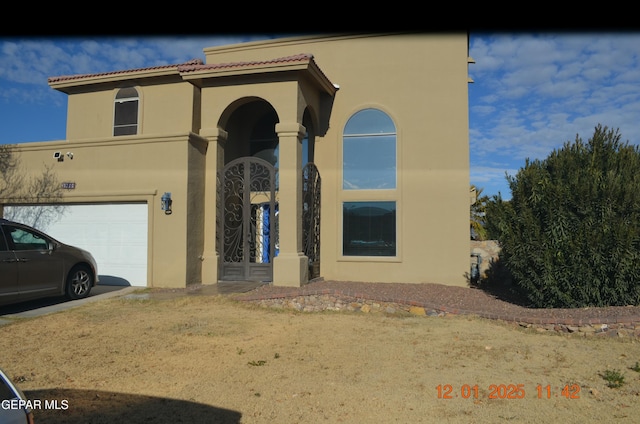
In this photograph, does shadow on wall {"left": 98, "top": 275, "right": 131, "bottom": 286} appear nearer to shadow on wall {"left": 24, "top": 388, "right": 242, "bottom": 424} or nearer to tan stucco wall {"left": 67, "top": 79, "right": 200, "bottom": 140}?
tan stucco wall {"left": 67, "top": 79, "right": 200, "bottom": 140}

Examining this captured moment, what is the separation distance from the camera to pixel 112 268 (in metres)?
12.2

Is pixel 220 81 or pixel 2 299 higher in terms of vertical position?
pixel 220 81

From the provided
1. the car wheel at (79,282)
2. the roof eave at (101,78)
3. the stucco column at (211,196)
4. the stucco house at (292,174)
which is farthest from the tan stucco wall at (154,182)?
the roof eave at (101,78)

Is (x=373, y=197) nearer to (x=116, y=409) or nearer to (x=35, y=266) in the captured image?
(x=35, y=266)

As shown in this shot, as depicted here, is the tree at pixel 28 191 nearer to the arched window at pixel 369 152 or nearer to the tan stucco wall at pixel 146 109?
the tan stucco wall at pixel 146 109

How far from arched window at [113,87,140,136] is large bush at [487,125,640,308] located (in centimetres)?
1051

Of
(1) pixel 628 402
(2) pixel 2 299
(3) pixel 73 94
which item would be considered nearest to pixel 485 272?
(1) pixel 628 402

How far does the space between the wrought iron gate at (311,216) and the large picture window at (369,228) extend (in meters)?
0.74

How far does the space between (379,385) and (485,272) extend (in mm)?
9367

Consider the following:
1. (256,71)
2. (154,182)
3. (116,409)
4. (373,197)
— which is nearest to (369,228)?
(373,197)

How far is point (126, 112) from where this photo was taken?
1421 centimetres

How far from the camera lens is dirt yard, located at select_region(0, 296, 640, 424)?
14.5ft

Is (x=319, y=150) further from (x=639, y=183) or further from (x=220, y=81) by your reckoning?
(x=639, y=183)

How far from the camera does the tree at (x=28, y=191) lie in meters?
12.7
